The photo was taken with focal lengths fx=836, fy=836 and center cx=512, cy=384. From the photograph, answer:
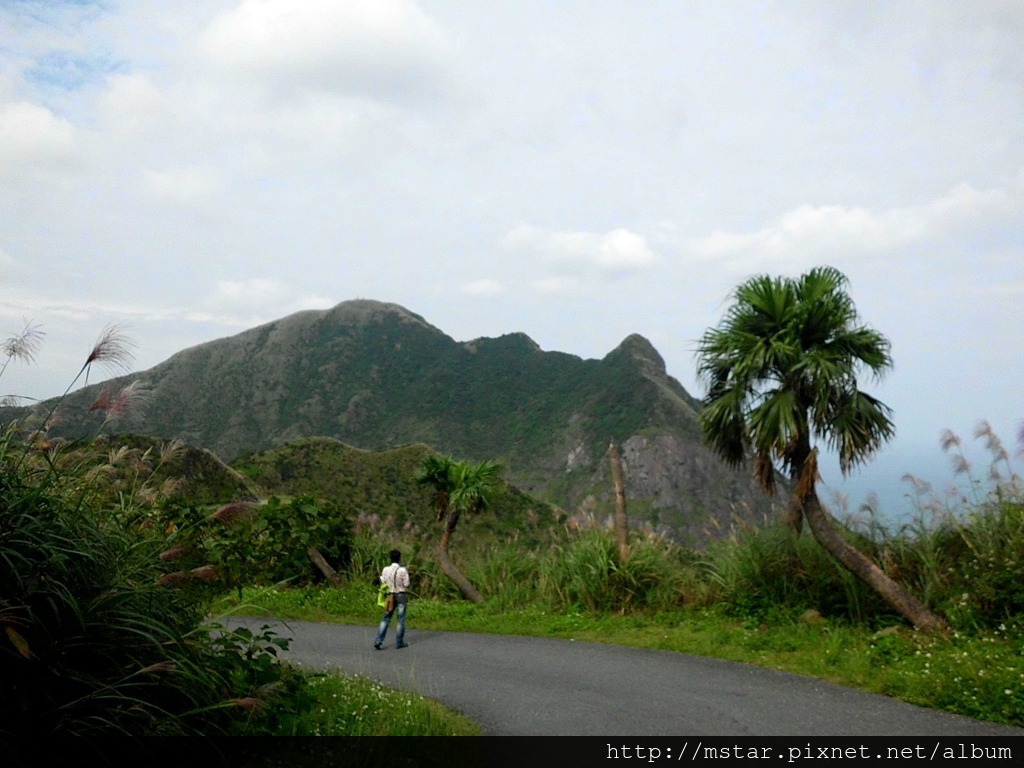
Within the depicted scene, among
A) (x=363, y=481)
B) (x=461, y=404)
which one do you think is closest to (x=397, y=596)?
(x=363, y=481)

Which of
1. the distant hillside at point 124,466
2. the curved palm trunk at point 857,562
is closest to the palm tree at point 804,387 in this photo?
the curved palm trunk at point 857,562

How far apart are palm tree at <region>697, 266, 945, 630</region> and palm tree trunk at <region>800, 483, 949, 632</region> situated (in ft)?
0.05

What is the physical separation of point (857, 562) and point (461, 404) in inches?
4052

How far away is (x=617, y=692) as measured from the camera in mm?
8867

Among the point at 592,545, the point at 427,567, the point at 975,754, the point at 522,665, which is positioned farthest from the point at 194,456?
the point at 975,754

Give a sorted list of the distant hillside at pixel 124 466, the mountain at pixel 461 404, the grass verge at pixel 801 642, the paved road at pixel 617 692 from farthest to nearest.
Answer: the mountain at pixel 461 404 → the grass verge at pixel 801 642 → the paved road at pixel 617 692 → the distant hillside at pixel 124 466

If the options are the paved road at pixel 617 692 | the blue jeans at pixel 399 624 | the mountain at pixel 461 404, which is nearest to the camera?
the paved road at pixel 617 692

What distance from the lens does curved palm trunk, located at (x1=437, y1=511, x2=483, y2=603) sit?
51.6 ft

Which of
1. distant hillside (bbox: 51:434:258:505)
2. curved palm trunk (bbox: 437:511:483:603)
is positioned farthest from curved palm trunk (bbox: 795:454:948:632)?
distant hillside (bbox: 51:434:258:505)

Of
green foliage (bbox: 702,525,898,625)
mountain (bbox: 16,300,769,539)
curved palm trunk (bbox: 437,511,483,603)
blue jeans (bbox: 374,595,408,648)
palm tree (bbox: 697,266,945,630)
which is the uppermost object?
mountain (bbox: 16,300,769,539)

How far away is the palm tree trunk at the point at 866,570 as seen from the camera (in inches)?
395

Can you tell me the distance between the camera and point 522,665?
10.5 meters

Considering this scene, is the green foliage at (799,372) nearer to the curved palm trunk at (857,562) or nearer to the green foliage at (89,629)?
the curved palm trunk at (857,562)

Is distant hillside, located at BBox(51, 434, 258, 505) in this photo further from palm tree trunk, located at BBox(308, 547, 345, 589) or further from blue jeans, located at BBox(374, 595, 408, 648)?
blue jeans, located at BBox(374, 595, 408, 648)
